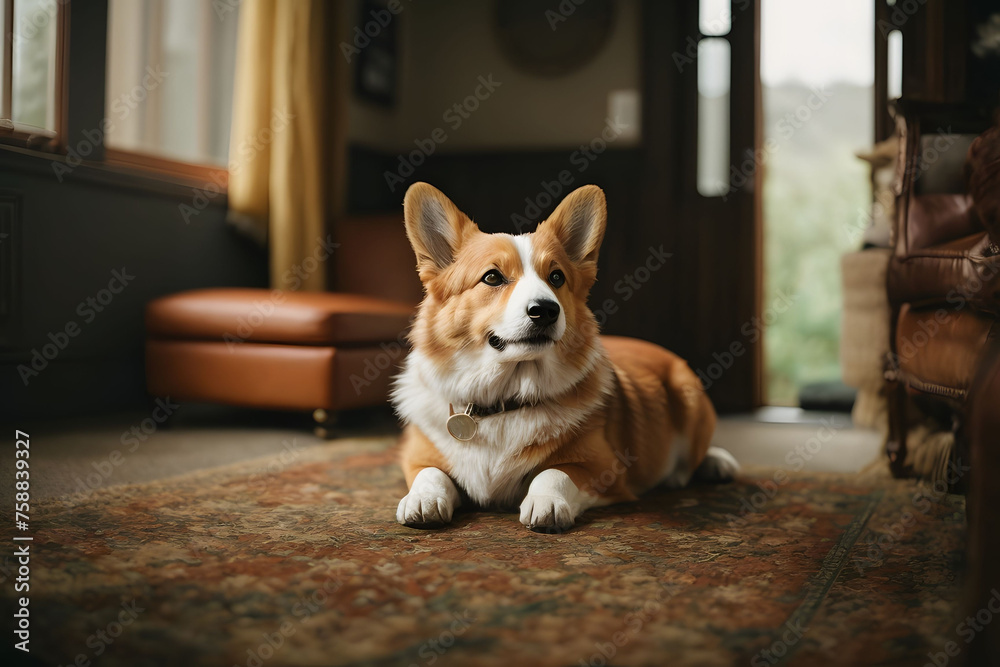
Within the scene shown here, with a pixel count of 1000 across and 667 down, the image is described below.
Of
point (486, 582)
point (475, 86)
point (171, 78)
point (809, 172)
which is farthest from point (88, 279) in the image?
point (809, 172)

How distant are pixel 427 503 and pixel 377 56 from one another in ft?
12.1

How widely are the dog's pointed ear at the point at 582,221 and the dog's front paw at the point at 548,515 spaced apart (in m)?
0.56

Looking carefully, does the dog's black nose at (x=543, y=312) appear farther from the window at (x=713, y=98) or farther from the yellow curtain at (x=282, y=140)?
the window at (x=713, y=98)

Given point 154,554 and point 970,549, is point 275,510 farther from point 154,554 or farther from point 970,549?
point 970,549

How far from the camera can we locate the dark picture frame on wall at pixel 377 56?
172 inches

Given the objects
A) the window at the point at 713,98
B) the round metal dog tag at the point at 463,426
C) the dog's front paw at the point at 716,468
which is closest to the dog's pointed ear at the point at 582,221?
the round metal dog tag at the point at 463,426

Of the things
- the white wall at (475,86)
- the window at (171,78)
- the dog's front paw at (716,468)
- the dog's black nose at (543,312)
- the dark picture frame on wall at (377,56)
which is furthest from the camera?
the dark picture frame on wall at (377,56)

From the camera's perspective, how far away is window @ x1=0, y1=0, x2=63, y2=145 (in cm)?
266

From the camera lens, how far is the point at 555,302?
1.46 m

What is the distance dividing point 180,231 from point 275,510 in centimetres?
215

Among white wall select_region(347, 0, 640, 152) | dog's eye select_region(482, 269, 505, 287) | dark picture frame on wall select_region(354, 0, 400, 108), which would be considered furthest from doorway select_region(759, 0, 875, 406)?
dog's eye select_region(482, 269, 505, 287)

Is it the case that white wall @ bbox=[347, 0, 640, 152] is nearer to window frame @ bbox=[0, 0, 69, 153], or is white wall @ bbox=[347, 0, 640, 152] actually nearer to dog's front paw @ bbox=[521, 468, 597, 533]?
window frame @ bbox=[0, 0, 69, 153]

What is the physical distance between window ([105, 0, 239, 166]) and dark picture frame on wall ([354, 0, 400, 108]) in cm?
81

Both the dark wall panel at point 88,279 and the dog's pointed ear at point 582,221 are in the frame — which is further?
the dark wall panel at point 88,279
